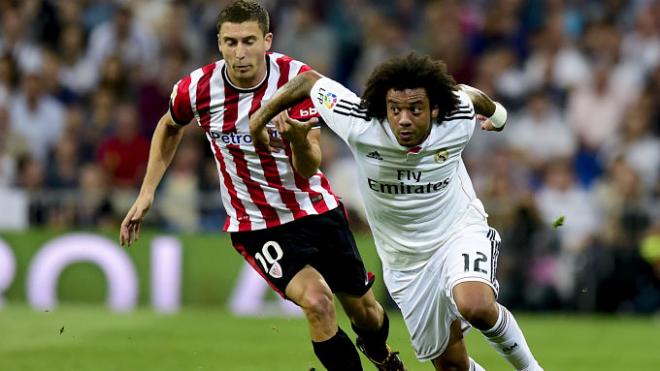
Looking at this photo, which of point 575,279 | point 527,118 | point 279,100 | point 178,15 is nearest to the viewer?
point 279,100

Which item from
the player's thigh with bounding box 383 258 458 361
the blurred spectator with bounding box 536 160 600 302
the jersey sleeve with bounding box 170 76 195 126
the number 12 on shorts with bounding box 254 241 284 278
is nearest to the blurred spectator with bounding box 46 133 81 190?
the blurred spectator with bounding box 536 160 600 302

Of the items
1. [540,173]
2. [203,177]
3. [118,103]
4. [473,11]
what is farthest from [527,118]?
[118,103]

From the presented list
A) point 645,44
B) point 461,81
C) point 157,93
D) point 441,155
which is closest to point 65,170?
point 157,93

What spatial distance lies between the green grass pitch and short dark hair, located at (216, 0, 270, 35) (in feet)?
10.3

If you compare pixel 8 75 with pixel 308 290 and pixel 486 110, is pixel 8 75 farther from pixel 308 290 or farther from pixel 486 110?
pixel 486 110

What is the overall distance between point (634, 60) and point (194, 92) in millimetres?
9212

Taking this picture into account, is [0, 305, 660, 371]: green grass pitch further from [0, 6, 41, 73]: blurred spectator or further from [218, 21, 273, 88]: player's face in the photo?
[0, 6, 41, 73]: blurred spectator

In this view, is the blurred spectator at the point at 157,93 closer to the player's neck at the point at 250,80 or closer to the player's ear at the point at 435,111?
the player's neck at the point at 250,80

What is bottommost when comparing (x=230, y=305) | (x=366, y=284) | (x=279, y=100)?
(x=230, y=305)

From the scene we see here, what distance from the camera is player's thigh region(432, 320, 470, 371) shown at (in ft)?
27.0

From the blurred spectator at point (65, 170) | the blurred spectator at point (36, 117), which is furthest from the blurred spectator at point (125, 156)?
the blurred spectator at point (36, 117)

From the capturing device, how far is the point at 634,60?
54.2 feet

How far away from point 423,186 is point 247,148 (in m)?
1.21

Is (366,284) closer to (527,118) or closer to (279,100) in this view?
(279,100)
